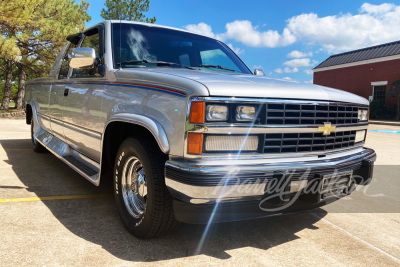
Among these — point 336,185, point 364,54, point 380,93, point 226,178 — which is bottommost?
point 336,185

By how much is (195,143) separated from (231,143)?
250mm

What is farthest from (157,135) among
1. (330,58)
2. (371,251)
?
(330,58)

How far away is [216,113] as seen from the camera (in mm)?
2162

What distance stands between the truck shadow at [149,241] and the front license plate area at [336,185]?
500 mm

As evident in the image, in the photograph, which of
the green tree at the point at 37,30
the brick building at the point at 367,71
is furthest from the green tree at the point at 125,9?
the brick building at the point at 367,71

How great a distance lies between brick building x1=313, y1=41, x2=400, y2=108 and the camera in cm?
2642

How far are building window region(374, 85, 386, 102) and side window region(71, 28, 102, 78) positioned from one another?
93.2 feet

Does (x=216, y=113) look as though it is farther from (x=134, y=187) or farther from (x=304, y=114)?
(x=134, y=187)

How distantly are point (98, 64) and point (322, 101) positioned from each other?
83.8 inches

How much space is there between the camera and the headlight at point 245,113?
2213mm

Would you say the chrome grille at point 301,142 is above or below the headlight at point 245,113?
below

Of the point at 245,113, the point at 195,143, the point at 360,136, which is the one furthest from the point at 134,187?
the point at 360,136

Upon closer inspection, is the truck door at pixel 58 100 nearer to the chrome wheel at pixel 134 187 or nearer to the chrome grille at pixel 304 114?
the chrome wheel at pixel 134 187

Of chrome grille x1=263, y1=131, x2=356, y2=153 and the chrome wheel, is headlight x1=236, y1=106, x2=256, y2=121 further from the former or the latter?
the chrome wheel
